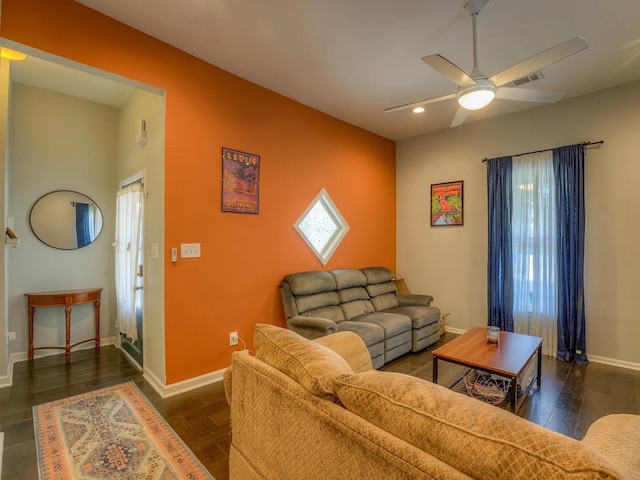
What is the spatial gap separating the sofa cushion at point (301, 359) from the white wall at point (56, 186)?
3.49 metres

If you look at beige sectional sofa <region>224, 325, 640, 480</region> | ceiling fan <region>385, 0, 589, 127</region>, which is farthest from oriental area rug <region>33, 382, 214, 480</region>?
ceiling fan <region>385, 0, 589, 127</region>

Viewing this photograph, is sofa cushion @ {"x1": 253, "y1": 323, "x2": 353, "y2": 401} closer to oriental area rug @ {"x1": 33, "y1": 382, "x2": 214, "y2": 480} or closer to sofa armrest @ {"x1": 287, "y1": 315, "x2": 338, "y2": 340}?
oriental area rug @ {"x1": 33, "y1": 382, "x2": 214, "y2": 480}

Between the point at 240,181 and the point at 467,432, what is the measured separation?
2.93m

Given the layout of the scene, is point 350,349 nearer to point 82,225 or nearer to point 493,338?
point 493,338

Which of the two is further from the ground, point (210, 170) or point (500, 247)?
point (210, 170)

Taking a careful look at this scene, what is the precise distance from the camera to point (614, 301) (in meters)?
3.42

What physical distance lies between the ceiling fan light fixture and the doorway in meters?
3.03

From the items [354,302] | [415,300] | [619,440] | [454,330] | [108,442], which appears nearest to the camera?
[619,440]

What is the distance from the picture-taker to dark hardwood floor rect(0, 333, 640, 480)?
2.04 meters

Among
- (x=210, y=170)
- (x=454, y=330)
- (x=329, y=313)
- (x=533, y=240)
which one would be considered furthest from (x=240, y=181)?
(x=454, y=330)

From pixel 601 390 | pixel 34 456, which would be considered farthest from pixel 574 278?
pixel 34 456

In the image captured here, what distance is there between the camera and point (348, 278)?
3.99 meters

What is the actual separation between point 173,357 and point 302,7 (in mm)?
2987

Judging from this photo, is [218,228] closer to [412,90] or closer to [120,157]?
[120,157]
